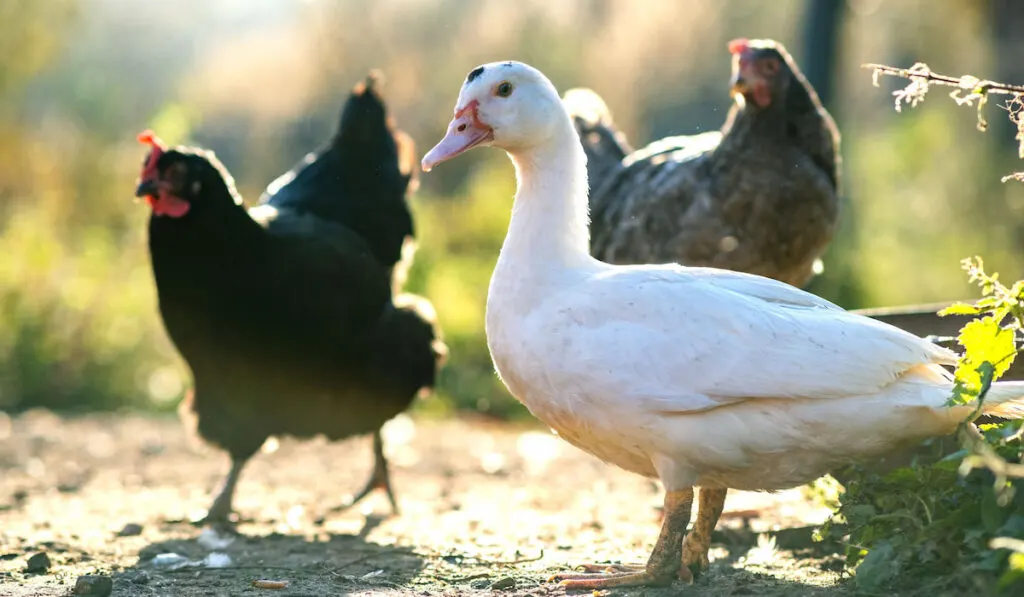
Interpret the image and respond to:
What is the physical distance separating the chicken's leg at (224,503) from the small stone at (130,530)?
30 cm

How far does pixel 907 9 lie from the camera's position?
595 inches

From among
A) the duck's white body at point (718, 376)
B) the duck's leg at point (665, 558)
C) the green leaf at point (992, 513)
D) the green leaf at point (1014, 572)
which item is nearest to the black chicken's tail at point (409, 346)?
the duck's white body at point (718, 376)

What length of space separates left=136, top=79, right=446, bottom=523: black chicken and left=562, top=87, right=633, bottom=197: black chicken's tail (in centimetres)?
140

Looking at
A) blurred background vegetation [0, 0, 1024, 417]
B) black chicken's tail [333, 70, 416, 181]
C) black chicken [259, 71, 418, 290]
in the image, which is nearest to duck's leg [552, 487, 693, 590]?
black chicken [259, 71, 418, 290]

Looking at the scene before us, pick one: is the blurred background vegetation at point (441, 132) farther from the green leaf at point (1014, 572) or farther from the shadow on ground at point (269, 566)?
the green leaf at point (1014, 572)

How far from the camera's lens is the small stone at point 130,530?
4.52 m

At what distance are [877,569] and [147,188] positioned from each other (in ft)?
10.6

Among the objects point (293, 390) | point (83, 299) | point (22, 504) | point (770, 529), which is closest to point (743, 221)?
point (770, 529)

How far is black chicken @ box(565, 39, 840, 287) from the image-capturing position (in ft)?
17.4

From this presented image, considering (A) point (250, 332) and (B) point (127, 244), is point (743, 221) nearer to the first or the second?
(A) point (250, 332)

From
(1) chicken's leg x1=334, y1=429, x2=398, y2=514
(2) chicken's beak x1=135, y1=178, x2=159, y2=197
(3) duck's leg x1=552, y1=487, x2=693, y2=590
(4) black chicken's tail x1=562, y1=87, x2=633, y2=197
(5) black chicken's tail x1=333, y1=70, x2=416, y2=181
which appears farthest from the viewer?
(4) black chicken's tail x1=562, y1=87, x2=633, y2=197

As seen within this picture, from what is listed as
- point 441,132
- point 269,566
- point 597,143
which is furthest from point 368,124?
point 441,132

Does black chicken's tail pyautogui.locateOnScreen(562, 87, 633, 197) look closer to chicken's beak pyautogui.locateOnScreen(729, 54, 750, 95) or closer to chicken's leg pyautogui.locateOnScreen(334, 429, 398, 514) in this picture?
chicken's beak pyautogui.locateOnScreen(729, 54, 750, 95)

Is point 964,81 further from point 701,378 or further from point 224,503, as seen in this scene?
point 224,503
